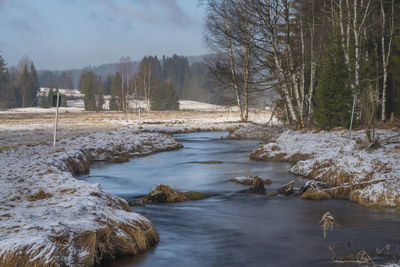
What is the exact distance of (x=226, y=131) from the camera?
1630 inches

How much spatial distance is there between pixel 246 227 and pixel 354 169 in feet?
17.6

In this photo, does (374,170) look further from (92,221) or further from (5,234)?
(5,234)

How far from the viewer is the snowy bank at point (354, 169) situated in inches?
423

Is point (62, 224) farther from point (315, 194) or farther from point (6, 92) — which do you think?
point (6, 92)

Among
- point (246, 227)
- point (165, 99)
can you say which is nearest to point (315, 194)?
point (246, 227)

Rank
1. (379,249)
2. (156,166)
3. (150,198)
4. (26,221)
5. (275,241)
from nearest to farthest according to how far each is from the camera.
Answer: (26,221)
(379,249)
(275,241)
(150,198)
(156,166)

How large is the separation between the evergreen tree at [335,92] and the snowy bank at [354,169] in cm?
296

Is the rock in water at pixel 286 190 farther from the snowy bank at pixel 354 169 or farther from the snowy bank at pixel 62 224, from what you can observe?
the snowy bank at pixel 62 224

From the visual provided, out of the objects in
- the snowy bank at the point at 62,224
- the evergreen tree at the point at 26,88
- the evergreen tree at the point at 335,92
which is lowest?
the snowy bank at the point at 62,224

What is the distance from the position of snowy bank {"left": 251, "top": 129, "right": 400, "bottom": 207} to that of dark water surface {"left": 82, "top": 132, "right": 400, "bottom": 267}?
509 mm

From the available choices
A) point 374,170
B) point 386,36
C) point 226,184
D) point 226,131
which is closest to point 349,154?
point 374,170

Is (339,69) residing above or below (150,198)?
above

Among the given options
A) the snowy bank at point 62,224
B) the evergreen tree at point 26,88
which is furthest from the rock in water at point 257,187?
the evergreen tree at point 26,88

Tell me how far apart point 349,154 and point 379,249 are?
23.7ft
